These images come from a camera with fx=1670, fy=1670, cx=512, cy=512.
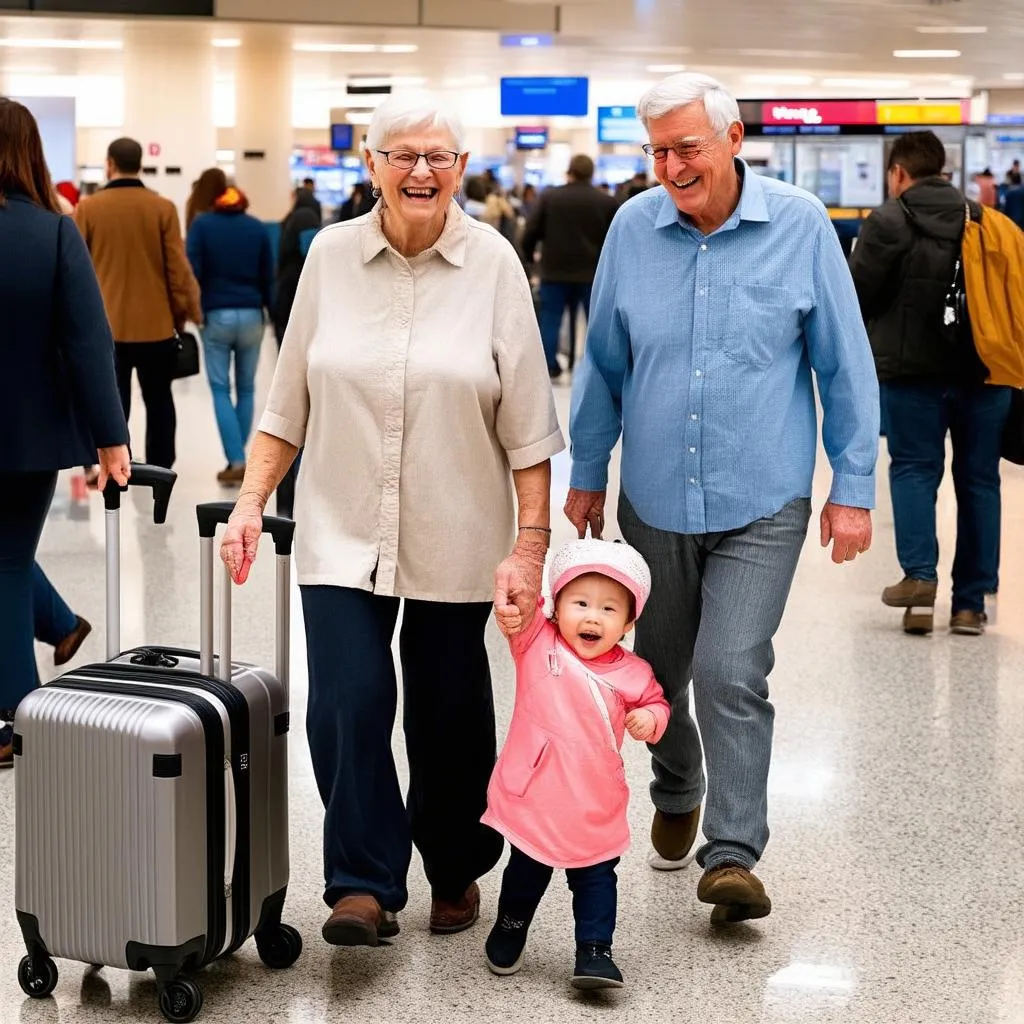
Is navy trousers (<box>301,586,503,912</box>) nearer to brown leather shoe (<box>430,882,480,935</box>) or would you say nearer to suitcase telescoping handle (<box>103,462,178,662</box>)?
brown leather shoe (<box>430,882,480,935</box>)

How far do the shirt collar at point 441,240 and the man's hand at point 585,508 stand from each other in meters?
0.64

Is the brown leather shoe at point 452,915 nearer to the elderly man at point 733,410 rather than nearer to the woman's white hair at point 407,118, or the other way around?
the elderly man at point 733,410

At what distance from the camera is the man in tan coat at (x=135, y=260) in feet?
27.3

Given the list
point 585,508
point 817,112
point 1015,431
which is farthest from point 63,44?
point 585,508

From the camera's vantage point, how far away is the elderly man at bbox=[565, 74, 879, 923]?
3273mm

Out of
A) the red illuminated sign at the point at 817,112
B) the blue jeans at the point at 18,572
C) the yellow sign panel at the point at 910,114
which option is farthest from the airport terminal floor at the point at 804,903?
the yellow sign panel at the point at 910,114

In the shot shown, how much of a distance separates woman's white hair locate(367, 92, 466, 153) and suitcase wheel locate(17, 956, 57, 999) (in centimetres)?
160

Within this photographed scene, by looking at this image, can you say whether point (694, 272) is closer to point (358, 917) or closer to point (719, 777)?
point (719, 777)

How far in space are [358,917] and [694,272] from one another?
1397 millimetres

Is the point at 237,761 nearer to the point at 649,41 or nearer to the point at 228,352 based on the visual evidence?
the point at 228,352

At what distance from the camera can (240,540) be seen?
2998 mm

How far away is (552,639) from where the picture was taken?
310 centimetres

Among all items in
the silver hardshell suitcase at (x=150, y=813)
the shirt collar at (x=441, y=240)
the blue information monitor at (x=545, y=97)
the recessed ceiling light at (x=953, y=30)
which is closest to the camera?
the silver hardshell suitcase at (x=150, y=813)

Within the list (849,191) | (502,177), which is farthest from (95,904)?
(502,177)
